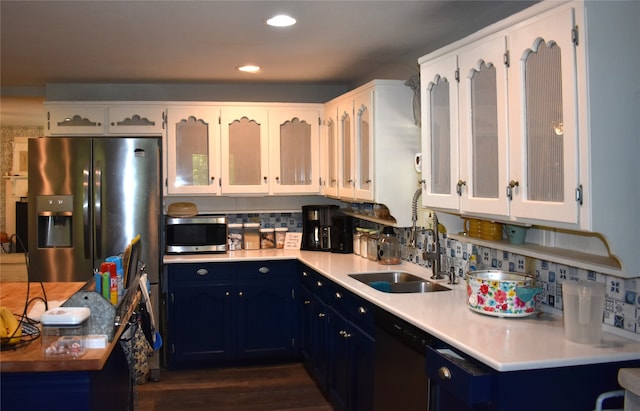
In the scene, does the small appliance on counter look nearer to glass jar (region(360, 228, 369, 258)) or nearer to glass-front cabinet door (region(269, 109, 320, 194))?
glass jar (region(360, 228, 369, 258))

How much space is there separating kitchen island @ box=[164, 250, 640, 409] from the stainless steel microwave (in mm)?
2288

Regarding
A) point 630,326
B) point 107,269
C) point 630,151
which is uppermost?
point 630,151

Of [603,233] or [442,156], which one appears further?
A: [442,156]

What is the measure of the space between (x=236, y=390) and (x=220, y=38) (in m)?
2.39

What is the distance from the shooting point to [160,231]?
15.2ft

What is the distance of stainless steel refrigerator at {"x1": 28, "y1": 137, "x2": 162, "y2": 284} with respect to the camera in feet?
14.8

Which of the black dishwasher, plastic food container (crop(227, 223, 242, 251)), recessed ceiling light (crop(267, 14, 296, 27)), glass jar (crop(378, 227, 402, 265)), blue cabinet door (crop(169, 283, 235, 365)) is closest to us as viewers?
the black dishwasher

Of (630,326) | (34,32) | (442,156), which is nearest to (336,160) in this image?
(442,156)

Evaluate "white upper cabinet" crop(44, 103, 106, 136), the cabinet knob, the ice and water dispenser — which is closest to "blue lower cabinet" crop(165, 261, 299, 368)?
the ice and water dispenser

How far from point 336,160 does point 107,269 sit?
242 centimetres

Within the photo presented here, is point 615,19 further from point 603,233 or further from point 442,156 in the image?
point 442,156

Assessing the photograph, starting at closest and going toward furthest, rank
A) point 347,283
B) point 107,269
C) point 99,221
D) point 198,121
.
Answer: point 107,269 → point 347,283 → point 99,221 → point 198,121

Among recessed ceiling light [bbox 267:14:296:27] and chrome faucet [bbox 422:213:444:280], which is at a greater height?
recessed ceiling light [bbox 267:14:296:27]

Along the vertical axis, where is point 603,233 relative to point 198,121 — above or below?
below
